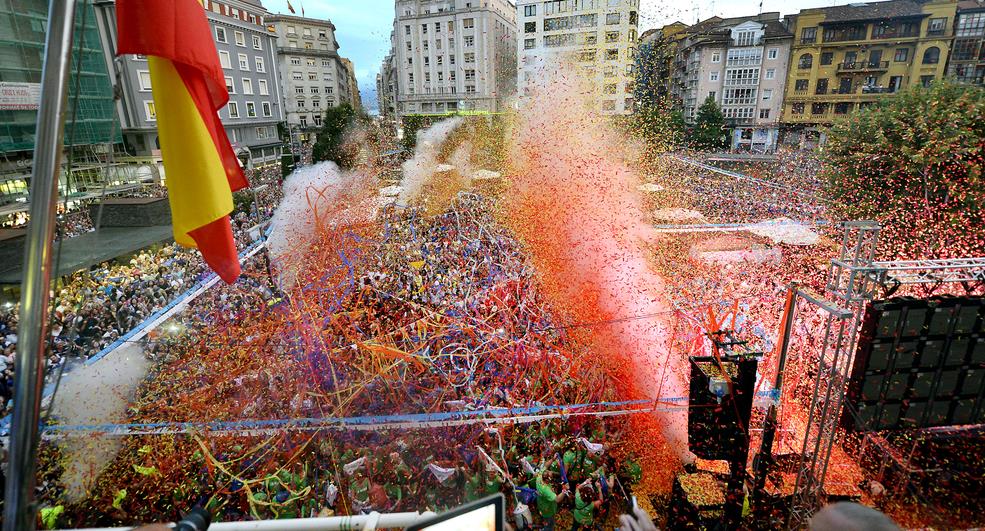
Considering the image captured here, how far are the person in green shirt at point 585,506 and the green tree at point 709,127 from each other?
113 feet

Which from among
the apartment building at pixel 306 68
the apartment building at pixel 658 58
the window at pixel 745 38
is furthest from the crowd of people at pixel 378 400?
the apartment building at pixel 306 68

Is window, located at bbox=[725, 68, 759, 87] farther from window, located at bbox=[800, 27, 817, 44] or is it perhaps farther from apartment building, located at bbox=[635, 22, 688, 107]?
apartment building, located at bbox=[635, 22, 688, 107]

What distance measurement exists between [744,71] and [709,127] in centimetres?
498

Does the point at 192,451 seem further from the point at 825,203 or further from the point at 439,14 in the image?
the point at 439,14

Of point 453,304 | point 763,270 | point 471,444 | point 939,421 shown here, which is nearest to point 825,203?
point 763,270

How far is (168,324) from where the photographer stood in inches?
336

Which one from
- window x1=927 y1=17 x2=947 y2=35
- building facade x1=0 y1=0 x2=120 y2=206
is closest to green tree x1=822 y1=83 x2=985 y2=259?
building facade x1=0 y1=0 x2=120 y2=206

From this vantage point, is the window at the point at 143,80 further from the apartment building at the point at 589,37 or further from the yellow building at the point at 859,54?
the yellow building at the point at 859,54

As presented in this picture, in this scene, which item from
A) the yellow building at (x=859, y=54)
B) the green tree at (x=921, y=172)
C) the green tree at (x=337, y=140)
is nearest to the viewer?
the green tree at (x=921, y=172)

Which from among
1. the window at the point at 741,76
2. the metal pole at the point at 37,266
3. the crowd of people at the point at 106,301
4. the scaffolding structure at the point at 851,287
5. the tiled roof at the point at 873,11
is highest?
the tiled roof at the point at 873,11

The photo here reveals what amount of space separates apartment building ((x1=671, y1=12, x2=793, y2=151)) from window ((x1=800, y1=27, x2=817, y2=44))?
0.79 m

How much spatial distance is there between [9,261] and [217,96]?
15.3 meters

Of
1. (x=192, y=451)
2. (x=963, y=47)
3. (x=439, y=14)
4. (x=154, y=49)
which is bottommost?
(x=192, y=451)

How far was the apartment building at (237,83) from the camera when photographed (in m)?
26.7
